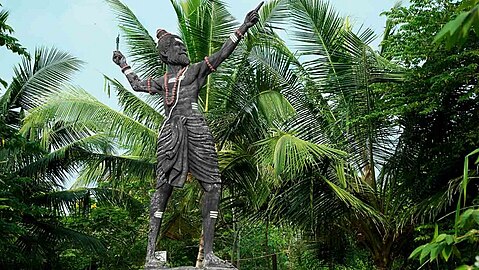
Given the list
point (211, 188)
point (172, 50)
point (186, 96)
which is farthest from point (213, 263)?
point (172, 50)

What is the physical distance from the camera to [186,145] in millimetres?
5387

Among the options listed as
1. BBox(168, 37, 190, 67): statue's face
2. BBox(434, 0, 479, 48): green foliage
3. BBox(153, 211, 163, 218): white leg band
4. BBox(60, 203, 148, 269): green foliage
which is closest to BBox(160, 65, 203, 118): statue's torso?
BBox(168, 37, 190, 67): statue's face

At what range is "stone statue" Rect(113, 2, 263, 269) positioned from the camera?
5.33 meters

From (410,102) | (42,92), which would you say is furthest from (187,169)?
(42,92)

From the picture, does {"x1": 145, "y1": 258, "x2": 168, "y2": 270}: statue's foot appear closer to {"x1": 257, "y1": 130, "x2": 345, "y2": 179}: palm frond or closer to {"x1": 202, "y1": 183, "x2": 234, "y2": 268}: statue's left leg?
{"x1": 202, "y1": 183, "x2": 234, "y2": 268}: statue's left leg

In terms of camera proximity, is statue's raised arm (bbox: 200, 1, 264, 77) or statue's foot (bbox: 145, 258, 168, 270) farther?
statue's raised arm (bbox: 200, 1, 264, 77)

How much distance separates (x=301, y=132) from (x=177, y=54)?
431 cm

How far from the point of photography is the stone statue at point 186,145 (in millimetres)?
5328

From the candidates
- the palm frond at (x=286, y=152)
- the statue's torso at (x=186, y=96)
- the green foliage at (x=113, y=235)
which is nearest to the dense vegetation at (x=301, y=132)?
the palm frond at (x=286, y=152)

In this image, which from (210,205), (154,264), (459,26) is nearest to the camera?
(459,26)

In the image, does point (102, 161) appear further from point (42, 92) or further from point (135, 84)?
point (135, 84)

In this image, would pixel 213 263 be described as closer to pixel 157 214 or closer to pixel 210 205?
pixel 210 205

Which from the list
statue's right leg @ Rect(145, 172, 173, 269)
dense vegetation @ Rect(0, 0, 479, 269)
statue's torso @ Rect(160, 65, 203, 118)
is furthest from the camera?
dense vegetation @ Rect(0, 0, 479, 269)

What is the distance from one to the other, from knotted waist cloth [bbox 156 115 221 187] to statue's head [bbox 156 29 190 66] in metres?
0.58
